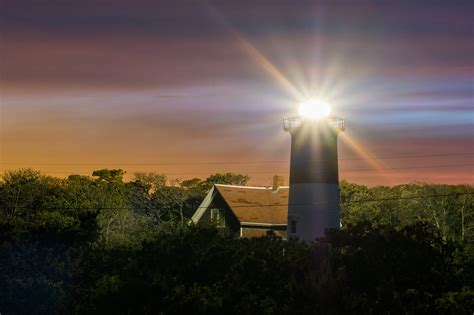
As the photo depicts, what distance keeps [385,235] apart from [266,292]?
14.4 ft

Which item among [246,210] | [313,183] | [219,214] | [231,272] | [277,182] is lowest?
[231,272]

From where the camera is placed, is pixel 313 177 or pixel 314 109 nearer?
pixel 313 177

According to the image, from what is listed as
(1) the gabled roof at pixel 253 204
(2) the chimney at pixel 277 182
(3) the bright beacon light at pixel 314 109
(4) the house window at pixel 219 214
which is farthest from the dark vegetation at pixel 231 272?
(2) the chimney at pixel 277 182

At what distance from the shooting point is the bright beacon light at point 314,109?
5284 cm

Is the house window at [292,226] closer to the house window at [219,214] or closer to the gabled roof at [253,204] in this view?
the gabled roof at [253,204]

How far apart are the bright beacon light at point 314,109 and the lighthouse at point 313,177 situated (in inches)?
5.9

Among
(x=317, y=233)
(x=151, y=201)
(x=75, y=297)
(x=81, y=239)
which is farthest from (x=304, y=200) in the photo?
(x=151, y=201)

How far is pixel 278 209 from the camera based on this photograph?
2579 inches

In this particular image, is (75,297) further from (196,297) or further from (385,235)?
(385,235)

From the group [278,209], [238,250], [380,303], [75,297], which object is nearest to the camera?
[380,303]

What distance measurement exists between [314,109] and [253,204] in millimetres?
14426

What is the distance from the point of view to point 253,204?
65.3 metres


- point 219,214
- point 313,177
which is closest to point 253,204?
point 219,214

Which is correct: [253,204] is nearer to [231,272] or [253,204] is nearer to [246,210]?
[246,210]
